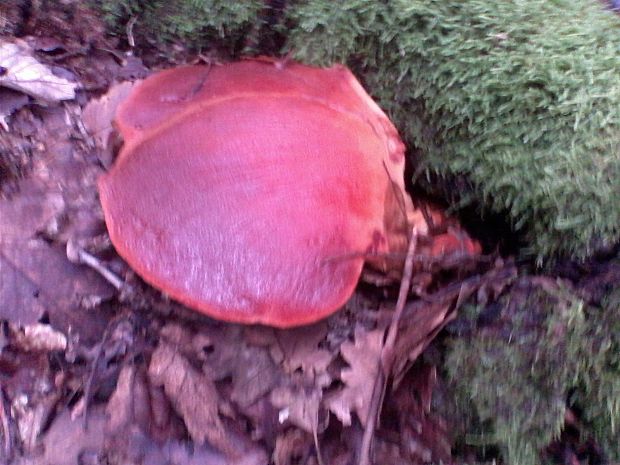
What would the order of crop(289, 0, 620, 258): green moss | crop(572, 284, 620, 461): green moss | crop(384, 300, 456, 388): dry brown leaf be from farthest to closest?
crop(384, 300, 456, 388): dry brown leaf, crop(289, 0, 620, 258): green moss, crop(572, 284, 620, 461): green moss

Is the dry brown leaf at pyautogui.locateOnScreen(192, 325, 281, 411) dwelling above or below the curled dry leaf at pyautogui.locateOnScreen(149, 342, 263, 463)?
above

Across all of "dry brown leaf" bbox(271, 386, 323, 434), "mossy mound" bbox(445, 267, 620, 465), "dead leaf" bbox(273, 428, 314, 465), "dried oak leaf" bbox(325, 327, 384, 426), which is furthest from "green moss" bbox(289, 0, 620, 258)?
"dead leaf" bbox(273, 428, 314, 465)

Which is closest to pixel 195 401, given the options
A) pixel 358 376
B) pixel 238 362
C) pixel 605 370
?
pixel 238 362

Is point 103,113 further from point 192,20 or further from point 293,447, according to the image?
point 293,447

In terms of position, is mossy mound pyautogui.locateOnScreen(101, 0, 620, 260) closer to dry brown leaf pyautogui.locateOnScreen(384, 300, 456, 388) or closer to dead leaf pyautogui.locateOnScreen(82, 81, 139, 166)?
dry brown leaf pyautogui.locateOnScreen(384, 300, 456, 388)

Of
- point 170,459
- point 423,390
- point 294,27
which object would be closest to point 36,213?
point 170,459

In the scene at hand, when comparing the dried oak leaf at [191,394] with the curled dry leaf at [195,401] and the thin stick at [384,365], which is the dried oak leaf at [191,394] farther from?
the thin stick at [384,365]

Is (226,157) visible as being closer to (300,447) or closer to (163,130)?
(163,130)
